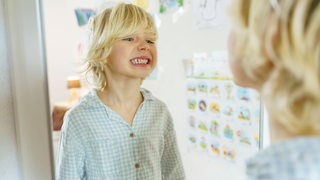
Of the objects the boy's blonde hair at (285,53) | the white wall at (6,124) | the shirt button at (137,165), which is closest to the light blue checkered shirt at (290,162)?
the boy's blonde hair at (285,53)

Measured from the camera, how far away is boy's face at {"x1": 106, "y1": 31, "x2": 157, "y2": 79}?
0.68 meters

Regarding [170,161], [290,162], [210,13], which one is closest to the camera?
[290,162]

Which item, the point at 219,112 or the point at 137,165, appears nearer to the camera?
the point at 137,165

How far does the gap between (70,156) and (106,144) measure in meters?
0.08

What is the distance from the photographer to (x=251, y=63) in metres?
0.39

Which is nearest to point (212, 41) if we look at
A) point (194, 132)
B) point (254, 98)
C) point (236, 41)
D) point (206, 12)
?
point (206, 12)

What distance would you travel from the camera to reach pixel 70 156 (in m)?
0.64

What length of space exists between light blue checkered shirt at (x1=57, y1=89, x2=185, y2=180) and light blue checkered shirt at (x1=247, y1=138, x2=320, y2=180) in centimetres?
36

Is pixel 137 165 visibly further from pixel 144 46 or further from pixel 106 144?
pixel 144 46

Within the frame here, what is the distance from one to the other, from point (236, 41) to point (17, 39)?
43 centimetres

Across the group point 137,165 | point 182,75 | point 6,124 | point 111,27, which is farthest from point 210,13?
point 6,124

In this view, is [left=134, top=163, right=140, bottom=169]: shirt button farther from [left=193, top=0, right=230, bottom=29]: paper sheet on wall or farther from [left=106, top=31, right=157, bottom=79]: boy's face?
[left=193, top=0, right=230, bottom=29]: paper sheet on wall

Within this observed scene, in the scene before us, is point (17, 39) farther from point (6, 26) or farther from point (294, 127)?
point (294, 127)

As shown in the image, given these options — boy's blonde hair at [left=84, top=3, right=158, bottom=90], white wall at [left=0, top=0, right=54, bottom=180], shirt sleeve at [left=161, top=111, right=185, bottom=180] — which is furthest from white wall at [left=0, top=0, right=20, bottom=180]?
shirt sleeve at [left=161, top=111, right=185, bottom=180]
